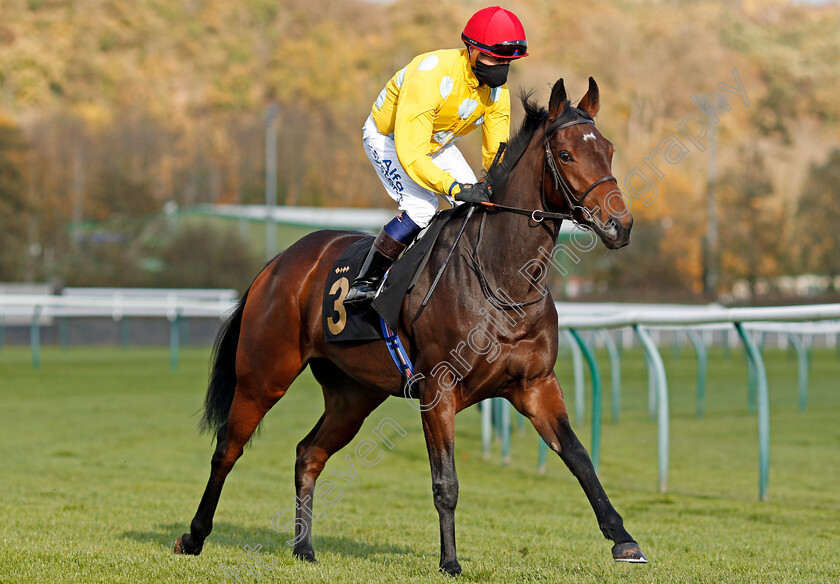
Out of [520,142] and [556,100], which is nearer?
[556,100]

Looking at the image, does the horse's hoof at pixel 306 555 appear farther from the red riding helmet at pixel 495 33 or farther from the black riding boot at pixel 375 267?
the red riding helmet at pixel 495 33

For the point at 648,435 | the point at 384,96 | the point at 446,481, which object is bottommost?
the point at 648,435

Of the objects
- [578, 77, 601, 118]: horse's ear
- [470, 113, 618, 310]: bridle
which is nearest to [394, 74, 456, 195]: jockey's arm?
[470, 113, 618, 310]: bridle

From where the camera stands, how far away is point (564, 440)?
4.03m

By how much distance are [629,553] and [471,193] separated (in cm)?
159

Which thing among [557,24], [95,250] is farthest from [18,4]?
[95,250]

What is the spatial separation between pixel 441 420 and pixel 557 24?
393 feet

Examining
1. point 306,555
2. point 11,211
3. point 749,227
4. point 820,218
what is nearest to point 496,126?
point 306,555

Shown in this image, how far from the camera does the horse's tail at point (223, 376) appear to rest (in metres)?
5.33

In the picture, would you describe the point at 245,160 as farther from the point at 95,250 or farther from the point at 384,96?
the point at 384,96

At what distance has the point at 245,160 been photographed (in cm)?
6450

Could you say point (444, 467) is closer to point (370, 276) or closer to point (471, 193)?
point (370, 276)

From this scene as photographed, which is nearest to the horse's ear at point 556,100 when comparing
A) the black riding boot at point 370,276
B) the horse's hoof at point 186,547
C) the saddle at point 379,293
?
the saddle at point 379,293

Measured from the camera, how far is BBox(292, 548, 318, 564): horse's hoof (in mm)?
4630
